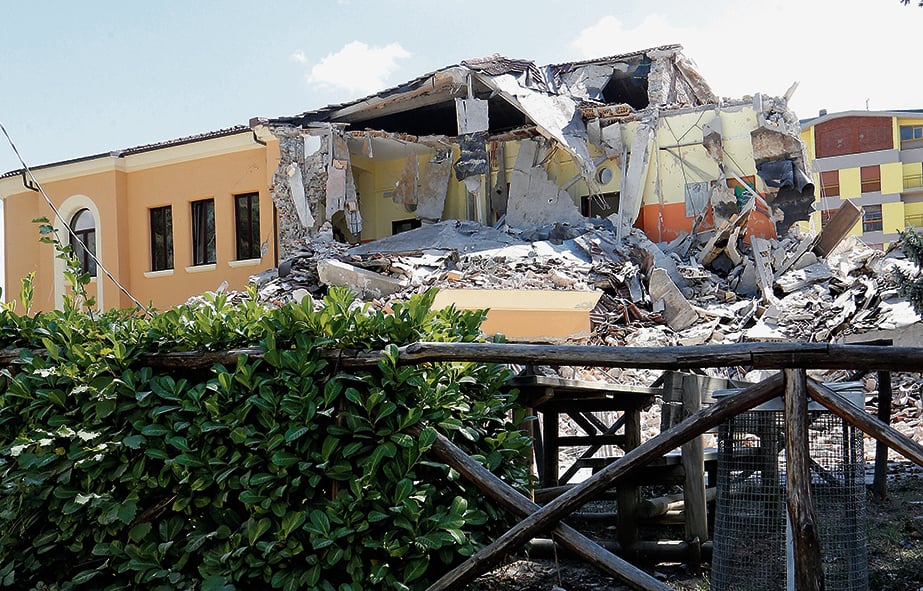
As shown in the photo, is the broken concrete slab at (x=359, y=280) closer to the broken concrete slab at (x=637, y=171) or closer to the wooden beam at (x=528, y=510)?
the broken concrete slab at (x=637, y=171)

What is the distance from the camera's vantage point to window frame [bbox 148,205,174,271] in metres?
21.9

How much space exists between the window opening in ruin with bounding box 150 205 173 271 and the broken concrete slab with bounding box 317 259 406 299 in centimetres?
757

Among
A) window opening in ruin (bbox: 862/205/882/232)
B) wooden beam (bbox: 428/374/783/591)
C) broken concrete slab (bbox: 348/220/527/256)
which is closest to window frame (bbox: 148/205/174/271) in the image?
broken concrete slab (bbox: 348/220/527/256)

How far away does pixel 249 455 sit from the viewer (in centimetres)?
409

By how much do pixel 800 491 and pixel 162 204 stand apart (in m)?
20.7

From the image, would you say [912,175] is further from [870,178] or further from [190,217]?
[190,217]

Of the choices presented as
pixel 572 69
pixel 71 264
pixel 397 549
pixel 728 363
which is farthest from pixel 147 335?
pixel 572 69

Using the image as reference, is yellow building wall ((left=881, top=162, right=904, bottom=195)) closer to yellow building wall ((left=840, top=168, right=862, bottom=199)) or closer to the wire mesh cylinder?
yellow building wall ((left=840, top=168, right=862, bottom=199))

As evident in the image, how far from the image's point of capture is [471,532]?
4.24 meters

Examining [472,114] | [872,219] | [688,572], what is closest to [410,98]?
[472,114]

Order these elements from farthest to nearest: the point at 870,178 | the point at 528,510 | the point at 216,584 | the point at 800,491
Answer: the point at 870,178
the point at 216,584
the point at 528,510
the point at 800,491

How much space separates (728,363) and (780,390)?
237 millimetres

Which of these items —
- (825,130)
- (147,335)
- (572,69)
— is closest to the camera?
(147,335)

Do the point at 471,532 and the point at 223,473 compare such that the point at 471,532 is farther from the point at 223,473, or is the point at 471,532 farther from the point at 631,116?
the point at 631,116
